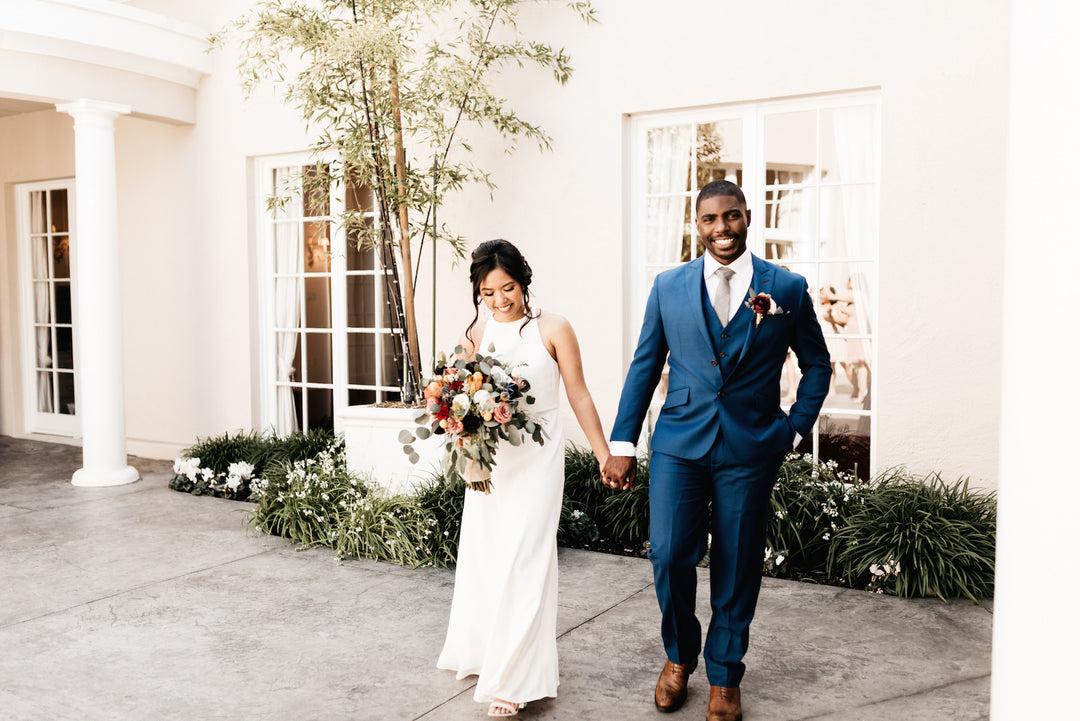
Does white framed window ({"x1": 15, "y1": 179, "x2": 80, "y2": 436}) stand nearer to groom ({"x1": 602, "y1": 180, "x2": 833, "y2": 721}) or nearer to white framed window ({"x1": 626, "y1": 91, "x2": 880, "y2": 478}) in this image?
white framed window ({"x1": 626, "y1": 91, "x2": 880, "y2": 478})

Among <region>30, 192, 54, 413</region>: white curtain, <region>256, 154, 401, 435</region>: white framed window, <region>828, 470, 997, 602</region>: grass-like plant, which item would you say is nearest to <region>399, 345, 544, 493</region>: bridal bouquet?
<region>828, 470, 997, 602</region>: grass-like plant

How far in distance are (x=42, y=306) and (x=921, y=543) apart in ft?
30.0

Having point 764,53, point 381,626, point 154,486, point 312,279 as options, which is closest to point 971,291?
point 764,53

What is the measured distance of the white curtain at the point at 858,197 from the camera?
223 inches

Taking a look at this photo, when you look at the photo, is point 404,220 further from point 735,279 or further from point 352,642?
point 735,279

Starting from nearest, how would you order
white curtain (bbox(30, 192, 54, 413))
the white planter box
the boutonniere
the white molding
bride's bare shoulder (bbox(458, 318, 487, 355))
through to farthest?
the boutonniere → bride's bare shoulder (bbox(458, 318, 487, 355)) → the white planter box → the white molding → white curtain (bbox(30, 192, 54, 413))

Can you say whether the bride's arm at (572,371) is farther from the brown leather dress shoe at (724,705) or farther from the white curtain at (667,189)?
the white curtain at (667,189)

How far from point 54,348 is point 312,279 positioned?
367cm

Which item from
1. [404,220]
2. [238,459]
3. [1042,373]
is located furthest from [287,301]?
[1042,373]

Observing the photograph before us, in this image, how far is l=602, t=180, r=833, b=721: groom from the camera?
3.19m

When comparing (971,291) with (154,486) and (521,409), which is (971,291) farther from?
(154,486)

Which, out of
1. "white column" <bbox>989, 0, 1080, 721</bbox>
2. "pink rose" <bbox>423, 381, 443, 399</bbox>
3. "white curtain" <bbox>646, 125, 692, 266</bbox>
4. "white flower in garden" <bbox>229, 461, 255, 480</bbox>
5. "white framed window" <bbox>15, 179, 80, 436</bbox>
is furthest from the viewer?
"white framed window" <bbox>15, 179, 80, 436</bbox>

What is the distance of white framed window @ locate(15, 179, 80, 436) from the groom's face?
8.40 meters

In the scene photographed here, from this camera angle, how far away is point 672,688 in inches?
132
